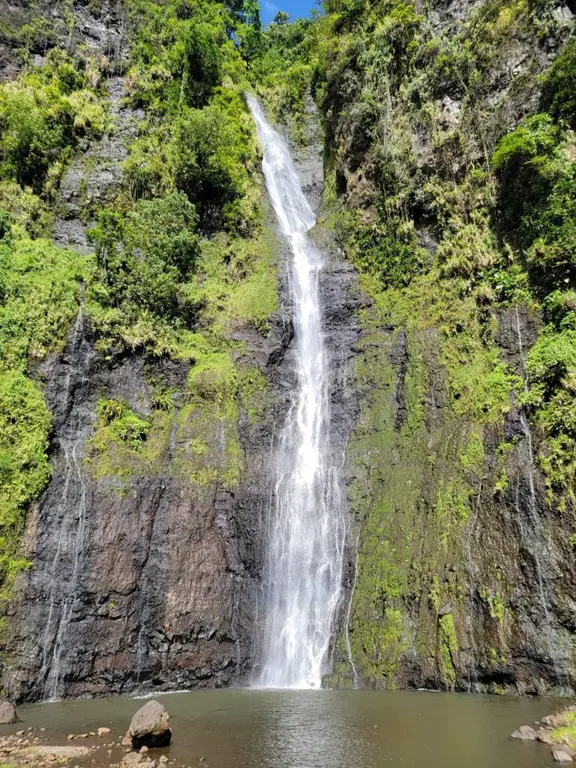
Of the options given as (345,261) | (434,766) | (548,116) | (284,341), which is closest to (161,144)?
(345,261)

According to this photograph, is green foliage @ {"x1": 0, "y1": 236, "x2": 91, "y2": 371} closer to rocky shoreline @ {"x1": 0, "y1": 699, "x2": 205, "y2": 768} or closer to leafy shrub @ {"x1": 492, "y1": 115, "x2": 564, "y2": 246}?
rocky shoreline @ {"x1": 0, "y1": 699, "x2": 205, "y2": 768}

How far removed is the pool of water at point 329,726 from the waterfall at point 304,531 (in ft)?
5.55

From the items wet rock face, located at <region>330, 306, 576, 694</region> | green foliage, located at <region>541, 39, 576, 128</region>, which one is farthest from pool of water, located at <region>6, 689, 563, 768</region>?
green foliage, located at <region>541, 39, 576, 128</region>

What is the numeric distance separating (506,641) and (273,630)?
620cm

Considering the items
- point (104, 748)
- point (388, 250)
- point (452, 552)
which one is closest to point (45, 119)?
point (388, 250)

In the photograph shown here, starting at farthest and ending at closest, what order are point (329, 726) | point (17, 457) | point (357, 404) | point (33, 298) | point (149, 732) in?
point (357, 404), point (33, 298), point (17, 457), point (329, 726), point (149, 732)

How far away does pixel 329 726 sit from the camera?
28.9 ft

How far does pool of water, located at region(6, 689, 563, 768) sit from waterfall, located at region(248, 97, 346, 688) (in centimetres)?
169

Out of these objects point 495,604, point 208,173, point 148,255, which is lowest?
point 495,604

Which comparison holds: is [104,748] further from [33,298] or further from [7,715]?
[33,298]

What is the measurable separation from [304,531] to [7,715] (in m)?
8.62

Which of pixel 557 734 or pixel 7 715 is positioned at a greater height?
pixel 7 715

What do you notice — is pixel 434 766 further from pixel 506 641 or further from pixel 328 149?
pixel 328 149

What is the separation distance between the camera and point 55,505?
47.9 feet
